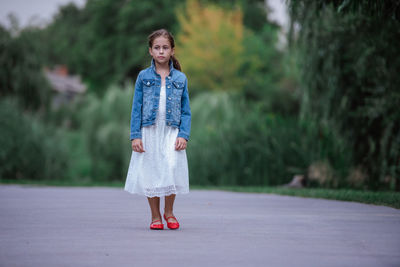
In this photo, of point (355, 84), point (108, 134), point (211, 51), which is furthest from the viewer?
point (211, 51)

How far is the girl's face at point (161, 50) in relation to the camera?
5699mm

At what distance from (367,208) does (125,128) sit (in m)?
15.6

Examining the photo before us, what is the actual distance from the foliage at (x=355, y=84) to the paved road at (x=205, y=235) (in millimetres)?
4731

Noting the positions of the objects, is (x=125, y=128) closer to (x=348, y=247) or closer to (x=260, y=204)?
(x=260, y=204)

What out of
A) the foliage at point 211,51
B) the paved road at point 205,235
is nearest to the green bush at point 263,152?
the paved road at point 205,235

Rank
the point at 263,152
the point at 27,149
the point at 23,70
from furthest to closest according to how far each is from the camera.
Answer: the point at 23,70
the point at 27,149
the point at 263,152

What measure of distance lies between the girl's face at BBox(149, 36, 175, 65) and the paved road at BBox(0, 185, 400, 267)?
157 centimetres

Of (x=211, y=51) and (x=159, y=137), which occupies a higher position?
(x=211, y=51)

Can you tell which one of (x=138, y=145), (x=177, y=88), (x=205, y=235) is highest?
(x=177, y=88)

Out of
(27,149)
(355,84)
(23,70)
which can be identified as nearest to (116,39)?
(23,70)

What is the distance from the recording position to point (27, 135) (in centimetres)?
1684

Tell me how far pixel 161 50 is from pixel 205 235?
1779 mm

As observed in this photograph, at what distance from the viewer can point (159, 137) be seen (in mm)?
5656

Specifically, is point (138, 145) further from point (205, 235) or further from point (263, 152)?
point (263, 152)
